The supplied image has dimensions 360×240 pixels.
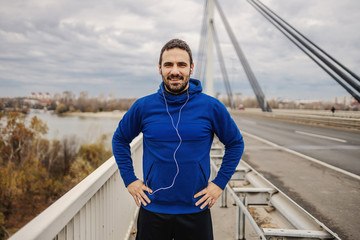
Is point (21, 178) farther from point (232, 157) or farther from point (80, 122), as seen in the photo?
point (232, 157)

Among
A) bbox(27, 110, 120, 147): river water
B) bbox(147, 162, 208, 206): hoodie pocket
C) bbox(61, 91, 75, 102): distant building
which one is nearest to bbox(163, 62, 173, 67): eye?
bbox(147, 162, 208, 206): hoodie pocket

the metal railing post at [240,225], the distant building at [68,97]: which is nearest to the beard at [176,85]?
the metal railing post at [240,225]

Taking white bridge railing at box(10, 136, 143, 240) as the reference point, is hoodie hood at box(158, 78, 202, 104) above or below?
above

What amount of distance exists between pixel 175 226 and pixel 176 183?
32 centimetres

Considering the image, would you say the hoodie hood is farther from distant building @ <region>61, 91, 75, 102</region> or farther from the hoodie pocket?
distant building @ <region>61, 91, 75, 102</region>

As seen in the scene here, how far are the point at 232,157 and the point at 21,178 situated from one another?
164ft

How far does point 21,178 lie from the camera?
43531 mm

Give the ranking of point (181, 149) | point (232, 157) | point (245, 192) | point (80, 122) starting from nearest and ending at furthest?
point (181, 149), point (232, 157), point (245, 192), point (80, 122)

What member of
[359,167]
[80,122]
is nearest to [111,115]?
[80,122]

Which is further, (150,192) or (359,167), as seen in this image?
(359,167)

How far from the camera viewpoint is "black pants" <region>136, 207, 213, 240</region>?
1.83 m

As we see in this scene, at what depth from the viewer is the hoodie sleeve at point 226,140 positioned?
1.90 meters

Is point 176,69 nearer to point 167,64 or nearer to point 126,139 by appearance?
point 167,64

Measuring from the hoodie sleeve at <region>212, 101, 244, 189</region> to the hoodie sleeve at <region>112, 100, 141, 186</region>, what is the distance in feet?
1.88
